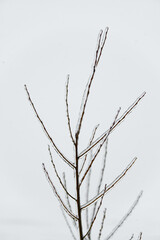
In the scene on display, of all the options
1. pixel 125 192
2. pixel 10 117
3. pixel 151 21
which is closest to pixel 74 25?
pixel 151 21

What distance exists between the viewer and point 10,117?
4051mm

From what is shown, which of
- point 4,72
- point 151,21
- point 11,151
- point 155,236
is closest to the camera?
point 155,236

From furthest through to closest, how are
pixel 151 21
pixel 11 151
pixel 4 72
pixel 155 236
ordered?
1. pixel 11 151
2. pixel 4 72
3. pixel 151 21
4. pixel 155 236

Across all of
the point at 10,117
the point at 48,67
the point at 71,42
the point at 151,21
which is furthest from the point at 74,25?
the point at 10,117

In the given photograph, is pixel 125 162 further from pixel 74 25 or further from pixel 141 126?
pixel 74 25

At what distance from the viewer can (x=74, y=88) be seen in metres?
4.02

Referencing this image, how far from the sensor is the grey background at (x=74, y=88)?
3619 millimetres

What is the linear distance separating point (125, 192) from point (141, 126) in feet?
3.19

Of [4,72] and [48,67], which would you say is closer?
[4,72]

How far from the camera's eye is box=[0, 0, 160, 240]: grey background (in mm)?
3619

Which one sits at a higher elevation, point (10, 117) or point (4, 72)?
point (4, 72)

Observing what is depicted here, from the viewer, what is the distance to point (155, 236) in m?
2.47

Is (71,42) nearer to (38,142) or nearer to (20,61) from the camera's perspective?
(20,61)

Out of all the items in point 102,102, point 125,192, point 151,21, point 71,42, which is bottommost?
point 125,192
